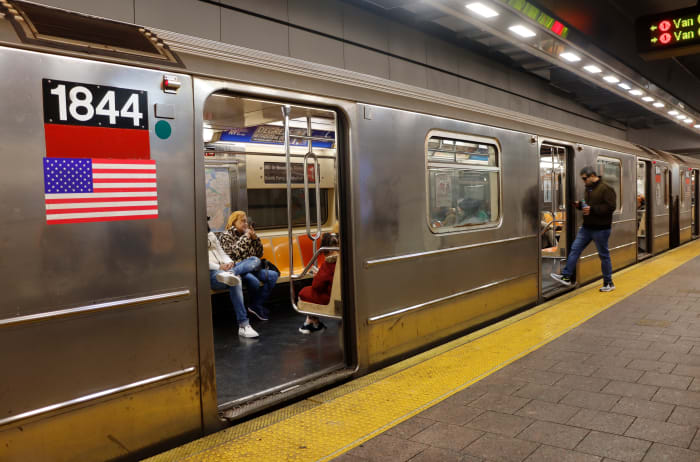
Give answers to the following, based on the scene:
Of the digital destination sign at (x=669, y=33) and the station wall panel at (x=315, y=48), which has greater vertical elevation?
the digital destination sign at (x=669, y=33)

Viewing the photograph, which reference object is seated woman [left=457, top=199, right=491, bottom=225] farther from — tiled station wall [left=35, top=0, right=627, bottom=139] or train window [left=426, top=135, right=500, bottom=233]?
tiled station wall [left=35, top=0, right=627, bottom=139]

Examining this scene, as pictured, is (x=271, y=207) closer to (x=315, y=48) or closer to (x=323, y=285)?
(x=315, y=48)

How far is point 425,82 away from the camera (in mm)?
7203

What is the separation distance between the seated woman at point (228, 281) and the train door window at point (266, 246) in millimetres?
15

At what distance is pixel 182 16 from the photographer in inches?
177

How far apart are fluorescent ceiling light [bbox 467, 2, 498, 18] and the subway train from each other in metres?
0.80

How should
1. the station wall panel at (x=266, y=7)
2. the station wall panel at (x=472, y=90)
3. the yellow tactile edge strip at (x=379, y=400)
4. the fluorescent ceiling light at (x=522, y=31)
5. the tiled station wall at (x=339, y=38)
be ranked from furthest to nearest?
the station wall panel at (x=472, y=90), the fluorescent ceiling light at (x=522, y=31), the station wall panel at (x=266, y=7), the tiled station wall at (x=339, y=38), the yellow tactile edge strip at (x=379, y=400)

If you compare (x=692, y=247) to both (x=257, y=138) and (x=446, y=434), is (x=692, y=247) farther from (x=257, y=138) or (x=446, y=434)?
(x=446, y=434)

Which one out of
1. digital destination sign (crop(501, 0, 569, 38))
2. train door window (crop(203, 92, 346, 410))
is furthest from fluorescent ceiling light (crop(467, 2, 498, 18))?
train door window (crop(203, 92, 346, 410))

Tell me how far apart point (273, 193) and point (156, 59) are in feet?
15.0

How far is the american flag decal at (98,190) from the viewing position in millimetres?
2449

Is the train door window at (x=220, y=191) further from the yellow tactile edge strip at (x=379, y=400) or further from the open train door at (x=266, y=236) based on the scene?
the yellow tactile edge strip at (x=379, y=400)

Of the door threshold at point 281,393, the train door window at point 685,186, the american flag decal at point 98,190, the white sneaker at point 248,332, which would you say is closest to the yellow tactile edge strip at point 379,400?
the door threshold at point 281,393

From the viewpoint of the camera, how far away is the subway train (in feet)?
7.81
